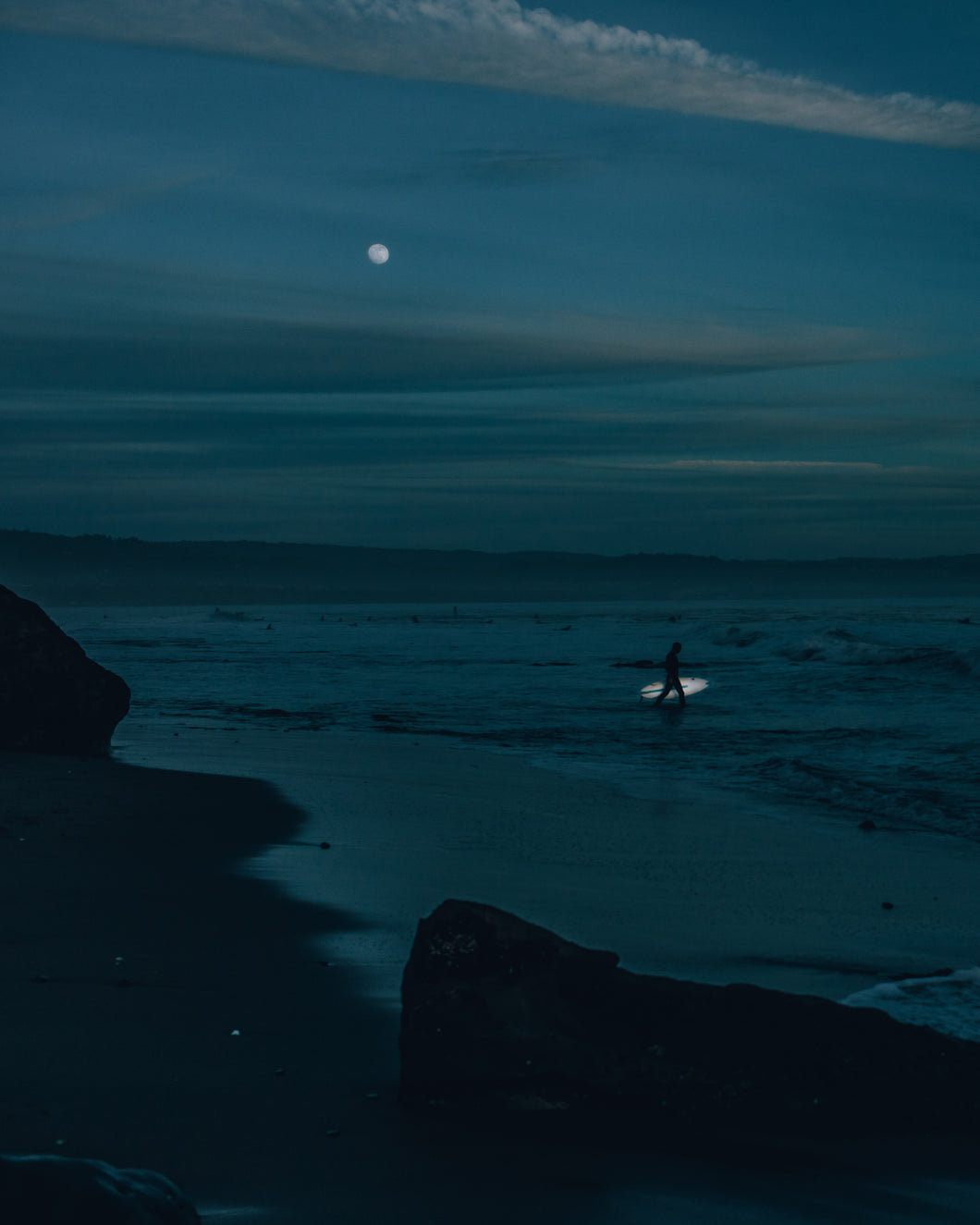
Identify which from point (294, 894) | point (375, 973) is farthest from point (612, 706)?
point (375, 973)

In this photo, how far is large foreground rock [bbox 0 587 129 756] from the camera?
1435cm

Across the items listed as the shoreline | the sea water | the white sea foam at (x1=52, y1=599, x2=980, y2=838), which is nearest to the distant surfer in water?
the sea water

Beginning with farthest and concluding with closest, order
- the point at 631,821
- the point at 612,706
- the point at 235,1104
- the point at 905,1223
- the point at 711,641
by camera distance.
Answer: the point at 711,641, the point at 612,706, the point at 631,821, the point at 235,1104, the point at 905,1223

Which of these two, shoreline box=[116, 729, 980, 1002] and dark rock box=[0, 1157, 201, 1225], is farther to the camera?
shoreline box=[116, 729, 980, 1002]

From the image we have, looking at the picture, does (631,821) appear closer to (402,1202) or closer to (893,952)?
(893,952)

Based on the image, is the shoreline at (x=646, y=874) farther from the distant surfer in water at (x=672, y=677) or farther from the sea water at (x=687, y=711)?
the distant surfer in water at (x=672, y=677)

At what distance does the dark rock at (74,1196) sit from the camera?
2.58 meters

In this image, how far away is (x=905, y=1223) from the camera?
342 cm

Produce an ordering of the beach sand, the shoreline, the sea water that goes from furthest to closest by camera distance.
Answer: the sea water
the shoreline
the beach sand

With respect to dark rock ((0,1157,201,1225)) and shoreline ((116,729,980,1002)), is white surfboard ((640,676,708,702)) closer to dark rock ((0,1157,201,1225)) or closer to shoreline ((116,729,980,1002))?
shoreline ((116,729,980,1002))

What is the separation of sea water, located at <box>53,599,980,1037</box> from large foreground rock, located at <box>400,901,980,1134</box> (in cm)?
110

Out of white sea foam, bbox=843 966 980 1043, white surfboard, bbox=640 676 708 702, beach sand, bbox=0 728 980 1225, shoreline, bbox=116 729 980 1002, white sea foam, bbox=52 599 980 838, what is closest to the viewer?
beach sand, bbox=0 728 980 1225

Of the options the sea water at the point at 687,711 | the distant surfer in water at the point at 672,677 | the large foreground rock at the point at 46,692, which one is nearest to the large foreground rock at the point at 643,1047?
the sea water at the point at 687,711

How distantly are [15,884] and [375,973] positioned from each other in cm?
271
